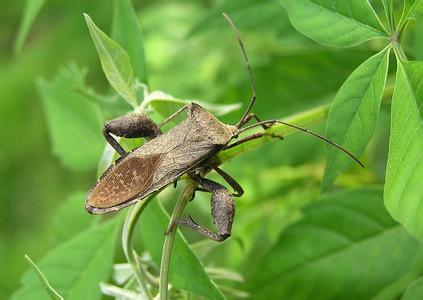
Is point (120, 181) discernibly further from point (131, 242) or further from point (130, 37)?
point (130, 37)

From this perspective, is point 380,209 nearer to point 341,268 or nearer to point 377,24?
point 341,268

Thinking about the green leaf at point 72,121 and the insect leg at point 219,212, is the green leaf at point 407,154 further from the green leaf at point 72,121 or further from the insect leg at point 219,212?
the green leaf at point 72,121

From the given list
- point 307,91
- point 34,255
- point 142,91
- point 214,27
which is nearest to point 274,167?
point 307,91

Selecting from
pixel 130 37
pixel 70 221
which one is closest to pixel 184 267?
pixel 130 37

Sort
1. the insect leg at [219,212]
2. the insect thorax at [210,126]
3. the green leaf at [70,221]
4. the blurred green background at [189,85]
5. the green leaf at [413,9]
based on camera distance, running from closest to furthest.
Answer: the green leaf at [413,9], the insect leg at [219,212], the insect thorax at [210,126], the green leaf at [70,221], the blurred green background at [189,85]

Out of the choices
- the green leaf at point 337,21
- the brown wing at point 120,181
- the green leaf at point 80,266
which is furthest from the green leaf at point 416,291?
the green leaf at point 80,266
